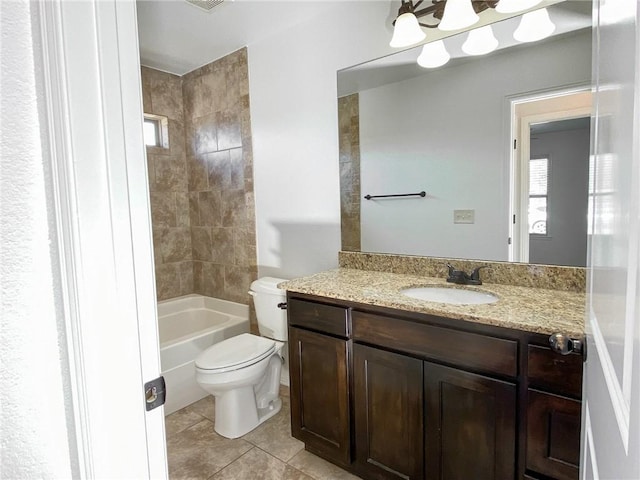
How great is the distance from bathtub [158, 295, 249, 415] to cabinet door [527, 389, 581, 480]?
5.51ft

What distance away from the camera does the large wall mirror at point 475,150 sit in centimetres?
148

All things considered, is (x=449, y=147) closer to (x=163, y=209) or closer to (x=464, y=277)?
(x=464, y=277)

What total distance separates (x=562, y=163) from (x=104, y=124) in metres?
1.64

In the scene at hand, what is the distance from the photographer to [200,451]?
1.94 metres

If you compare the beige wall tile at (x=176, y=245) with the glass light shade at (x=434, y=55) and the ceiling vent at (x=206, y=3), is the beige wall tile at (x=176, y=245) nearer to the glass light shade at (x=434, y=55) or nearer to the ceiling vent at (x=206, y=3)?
the ceiling vent at (x=206, y=3)

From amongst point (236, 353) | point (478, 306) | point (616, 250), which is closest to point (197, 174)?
point (236, 353)

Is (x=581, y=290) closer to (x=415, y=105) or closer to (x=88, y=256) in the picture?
(x=415, y=105)

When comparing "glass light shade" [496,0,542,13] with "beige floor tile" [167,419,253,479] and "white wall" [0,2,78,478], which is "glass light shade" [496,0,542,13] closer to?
"white wall" [0,2,78,478]

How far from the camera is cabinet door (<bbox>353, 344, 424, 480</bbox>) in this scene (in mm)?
1400

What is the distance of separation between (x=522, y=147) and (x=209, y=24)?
1.98 m

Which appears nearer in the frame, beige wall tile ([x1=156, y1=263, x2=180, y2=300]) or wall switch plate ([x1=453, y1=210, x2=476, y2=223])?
wall switch plate ([x1=453, y1=210, x2=476, y2=223])

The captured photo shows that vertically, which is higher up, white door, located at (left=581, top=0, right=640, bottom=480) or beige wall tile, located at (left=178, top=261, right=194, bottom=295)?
white door, located at (left=581, top=0, right=640, bottom=480)

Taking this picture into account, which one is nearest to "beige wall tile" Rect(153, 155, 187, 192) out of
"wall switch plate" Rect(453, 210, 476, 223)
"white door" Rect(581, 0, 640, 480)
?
"wall switch plate" Rect(453, 210, 476, 223)

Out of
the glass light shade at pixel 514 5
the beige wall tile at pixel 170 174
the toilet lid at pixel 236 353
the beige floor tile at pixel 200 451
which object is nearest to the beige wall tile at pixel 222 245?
the beige wall tile at pixel 170 174
